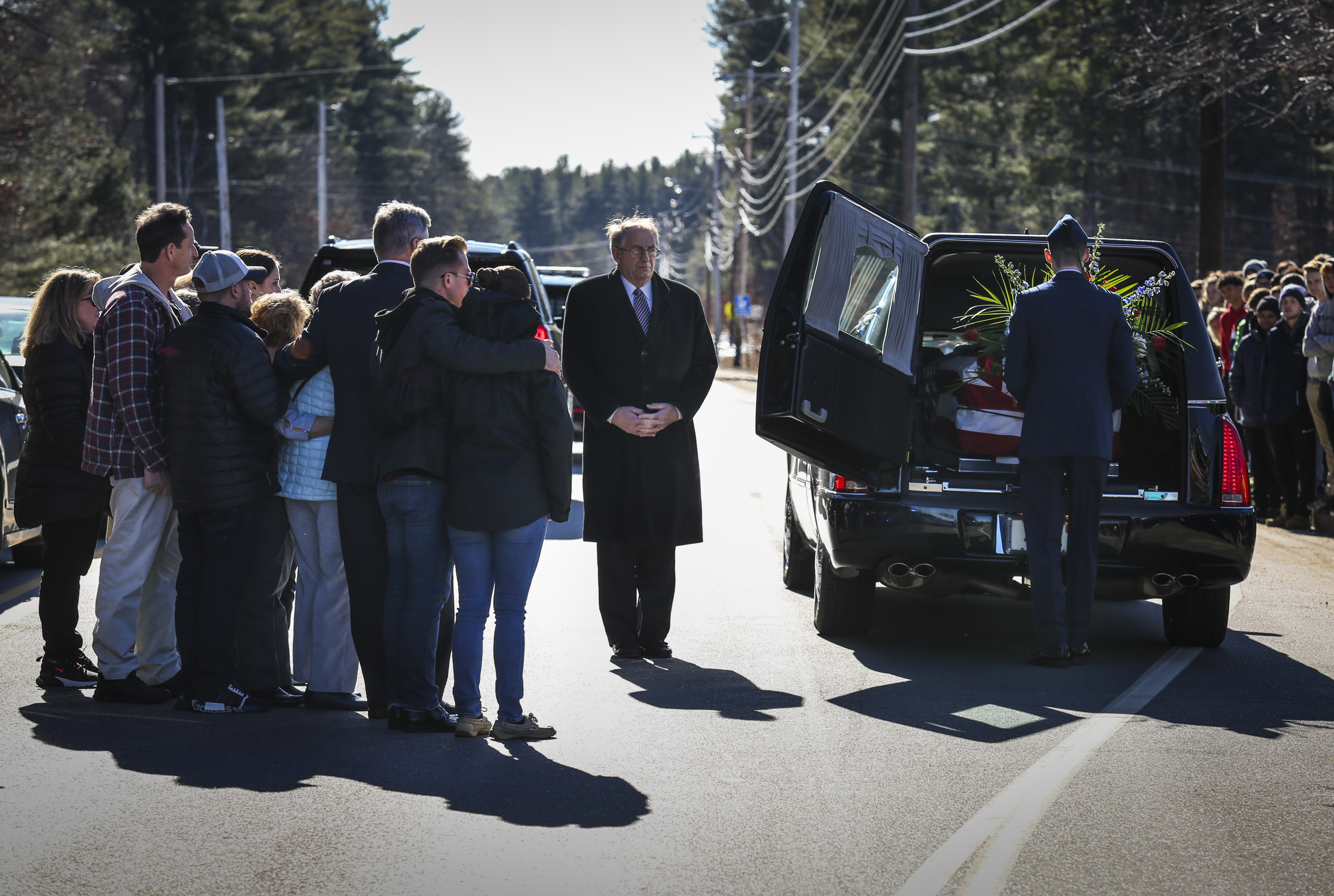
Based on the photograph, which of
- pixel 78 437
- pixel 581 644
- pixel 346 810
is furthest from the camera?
pixel 581 644

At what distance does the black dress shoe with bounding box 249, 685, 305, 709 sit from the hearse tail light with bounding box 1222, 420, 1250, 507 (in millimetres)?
4515

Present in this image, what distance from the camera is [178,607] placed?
6.76 meters

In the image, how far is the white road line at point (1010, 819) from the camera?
15.0 ft

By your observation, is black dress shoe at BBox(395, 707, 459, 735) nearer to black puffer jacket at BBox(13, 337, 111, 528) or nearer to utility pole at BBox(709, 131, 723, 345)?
black puffer jacket at BBox(13, 337, 111, 528)

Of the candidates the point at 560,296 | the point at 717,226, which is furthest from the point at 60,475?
the point at 717,226

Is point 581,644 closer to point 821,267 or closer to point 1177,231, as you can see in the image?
point 821,267

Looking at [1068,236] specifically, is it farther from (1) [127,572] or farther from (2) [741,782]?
(1) [127,572]

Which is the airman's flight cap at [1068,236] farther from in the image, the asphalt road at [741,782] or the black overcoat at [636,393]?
the asphalt road at [741,782]

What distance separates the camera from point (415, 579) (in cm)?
634

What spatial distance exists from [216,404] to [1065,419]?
3.90m

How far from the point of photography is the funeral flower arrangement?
317 inches

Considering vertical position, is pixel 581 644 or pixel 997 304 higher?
pixel 997 304

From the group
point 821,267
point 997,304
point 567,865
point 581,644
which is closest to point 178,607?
point 581,644

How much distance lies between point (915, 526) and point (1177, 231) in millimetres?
57817
